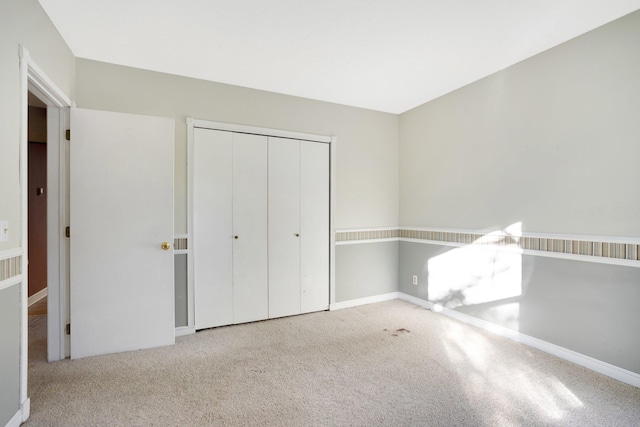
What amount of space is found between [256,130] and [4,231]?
2180mm

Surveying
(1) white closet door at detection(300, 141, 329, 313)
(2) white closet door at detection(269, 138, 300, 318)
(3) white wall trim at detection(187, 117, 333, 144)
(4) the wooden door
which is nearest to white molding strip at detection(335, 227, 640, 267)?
(1) white closet door at detection(300, 141, 329, 313)

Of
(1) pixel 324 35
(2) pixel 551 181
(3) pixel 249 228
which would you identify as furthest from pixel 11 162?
(2) pixel 551 181

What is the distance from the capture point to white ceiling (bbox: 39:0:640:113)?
2012 mm

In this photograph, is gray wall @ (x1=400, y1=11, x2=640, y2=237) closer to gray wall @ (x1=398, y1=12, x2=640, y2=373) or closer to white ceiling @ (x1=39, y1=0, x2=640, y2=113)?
gray wall @ (x1=398, y1=12, x2=640, y2=373)

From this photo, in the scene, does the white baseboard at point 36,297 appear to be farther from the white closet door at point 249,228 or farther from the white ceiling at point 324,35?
the white ceiling at point 324,35

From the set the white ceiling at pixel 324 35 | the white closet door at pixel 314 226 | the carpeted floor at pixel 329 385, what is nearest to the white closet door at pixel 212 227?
the carpeted floor at pixel 329 385

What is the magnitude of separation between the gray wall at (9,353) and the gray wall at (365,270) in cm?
281

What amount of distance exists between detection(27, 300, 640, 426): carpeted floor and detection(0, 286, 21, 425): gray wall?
0.70 ft

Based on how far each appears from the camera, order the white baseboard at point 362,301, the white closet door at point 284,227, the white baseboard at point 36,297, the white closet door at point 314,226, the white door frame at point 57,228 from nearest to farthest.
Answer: the white door frame at point 57,228, the white closet door at point 284,227, the white closet door at point 314,226, the white baseboard at point 362,301, the white baseboard at point 36,297

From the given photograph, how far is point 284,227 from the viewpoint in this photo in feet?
11.3

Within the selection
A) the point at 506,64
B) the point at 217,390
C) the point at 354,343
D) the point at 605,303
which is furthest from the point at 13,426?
the point at 506,64

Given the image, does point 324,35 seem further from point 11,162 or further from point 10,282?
point 10,282

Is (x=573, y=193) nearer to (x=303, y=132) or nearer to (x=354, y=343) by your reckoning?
(x=354, y=343)

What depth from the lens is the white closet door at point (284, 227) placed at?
338cm
